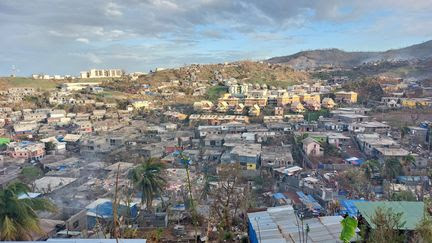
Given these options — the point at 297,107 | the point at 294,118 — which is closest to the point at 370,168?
the point at 294,118

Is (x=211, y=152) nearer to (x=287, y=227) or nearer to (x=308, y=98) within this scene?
(x=287, y=227)

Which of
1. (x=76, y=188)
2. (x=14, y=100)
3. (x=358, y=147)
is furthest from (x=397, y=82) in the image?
(x=14, y=100)

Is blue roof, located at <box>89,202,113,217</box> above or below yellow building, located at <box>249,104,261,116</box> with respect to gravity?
below

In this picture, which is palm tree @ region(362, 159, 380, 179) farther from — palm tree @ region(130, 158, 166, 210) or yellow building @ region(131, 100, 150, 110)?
yellow building @ region(131, 100, 150, 110)

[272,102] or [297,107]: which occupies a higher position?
[272,102]

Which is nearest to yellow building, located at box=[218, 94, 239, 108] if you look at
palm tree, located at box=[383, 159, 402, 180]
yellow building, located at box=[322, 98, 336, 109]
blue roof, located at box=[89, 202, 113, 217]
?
yellow building, located at box=[322, 98, 336, 109]

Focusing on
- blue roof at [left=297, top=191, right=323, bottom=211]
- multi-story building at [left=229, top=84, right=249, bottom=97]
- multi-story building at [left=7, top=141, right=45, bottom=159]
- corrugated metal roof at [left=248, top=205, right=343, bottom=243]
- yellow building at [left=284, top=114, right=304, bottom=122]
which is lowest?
blue roof at [left=297, top=191, right=323, bottom=211]
